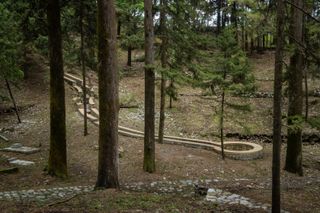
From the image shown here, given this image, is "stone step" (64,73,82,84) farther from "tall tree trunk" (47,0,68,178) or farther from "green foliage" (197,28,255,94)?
"tall tree trunk" (47,0,68,178)

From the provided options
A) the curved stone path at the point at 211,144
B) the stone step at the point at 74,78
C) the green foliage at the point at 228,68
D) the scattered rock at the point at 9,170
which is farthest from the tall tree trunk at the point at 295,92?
the stone step at the point at 74,78

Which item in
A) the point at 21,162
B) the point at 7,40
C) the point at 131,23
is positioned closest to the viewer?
the point at 21,162

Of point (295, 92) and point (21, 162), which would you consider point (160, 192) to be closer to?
point (21, 162)

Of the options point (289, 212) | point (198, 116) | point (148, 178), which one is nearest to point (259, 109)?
→ point (198, 116)

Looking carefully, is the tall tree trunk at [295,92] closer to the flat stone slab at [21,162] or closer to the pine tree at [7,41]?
the flat stone slab at [21,162]

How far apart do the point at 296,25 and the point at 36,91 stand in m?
20.5

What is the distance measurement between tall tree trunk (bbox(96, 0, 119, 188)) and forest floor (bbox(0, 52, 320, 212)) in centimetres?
70

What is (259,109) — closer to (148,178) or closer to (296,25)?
(296,25)

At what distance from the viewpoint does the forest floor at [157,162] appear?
8.05m

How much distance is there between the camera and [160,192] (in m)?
10.5

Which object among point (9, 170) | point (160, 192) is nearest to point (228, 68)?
point (160, 192)

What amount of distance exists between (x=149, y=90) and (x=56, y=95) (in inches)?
125

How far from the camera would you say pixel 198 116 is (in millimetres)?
23516

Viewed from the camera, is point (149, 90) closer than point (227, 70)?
Yes
